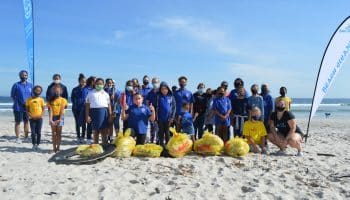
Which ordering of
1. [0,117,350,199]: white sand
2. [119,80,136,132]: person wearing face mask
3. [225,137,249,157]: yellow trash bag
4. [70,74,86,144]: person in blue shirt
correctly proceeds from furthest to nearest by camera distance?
1. [70,74,86,144]: person in blue shirt
2. [119,80,136,132]: person wearing face mask
3. [225,137,249,157]: yellow trash bag
4. [0,117,350,199]: white sand

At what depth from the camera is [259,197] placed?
4.86 meters

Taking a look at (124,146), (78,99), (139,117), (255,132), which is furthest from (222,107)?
(78,99)

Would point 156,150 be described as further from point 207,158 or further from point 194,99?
point 194,99

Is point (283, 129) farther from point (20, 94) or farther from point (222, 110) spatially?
point (20, 94)

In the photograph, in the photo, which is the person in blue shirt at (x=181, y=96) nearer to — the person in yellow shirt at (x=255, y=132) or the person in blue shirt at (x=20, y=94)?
the person in yellow shirt at (x=255, y=132)

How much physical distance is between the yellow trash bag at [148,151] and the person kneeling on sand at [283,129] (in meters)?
2.40

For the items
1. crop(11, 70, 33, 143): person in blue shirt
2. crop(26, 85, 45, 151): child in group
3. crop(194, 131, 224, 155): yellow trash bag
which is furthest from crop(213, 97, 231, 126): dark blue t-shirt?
crop(11, 70, 33, 143): person in blue shirt

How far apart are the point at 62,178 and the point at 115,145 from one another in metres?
1.71

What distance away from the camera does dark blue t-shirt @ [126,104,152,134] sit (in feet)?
24.6

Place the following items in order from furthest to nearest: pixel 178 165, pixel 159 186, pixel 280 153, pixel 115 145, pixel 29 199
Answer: pixel 280 153
pixel 115 145
pixel 178 165
pixel 159 186
pixel 29 199

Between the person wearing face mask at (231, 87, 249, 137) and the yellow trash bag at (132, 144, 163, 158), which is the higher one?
the person wearing face mask at (231, 87, 249, 137)

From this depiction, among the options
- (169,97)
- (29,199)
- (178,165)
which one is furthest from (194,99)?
(29,199)

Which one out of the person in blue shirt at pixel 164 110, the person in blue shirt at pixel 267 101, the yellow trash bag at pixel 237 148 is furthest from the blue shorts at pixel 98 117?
the person in blue shirt at pixel 267 101

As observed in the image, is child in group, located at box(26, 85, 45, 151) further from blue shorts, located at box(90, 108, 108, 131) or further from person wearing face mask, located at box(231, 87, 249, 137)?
person wearing face mask, located at box(231, 87, 249, 137)
